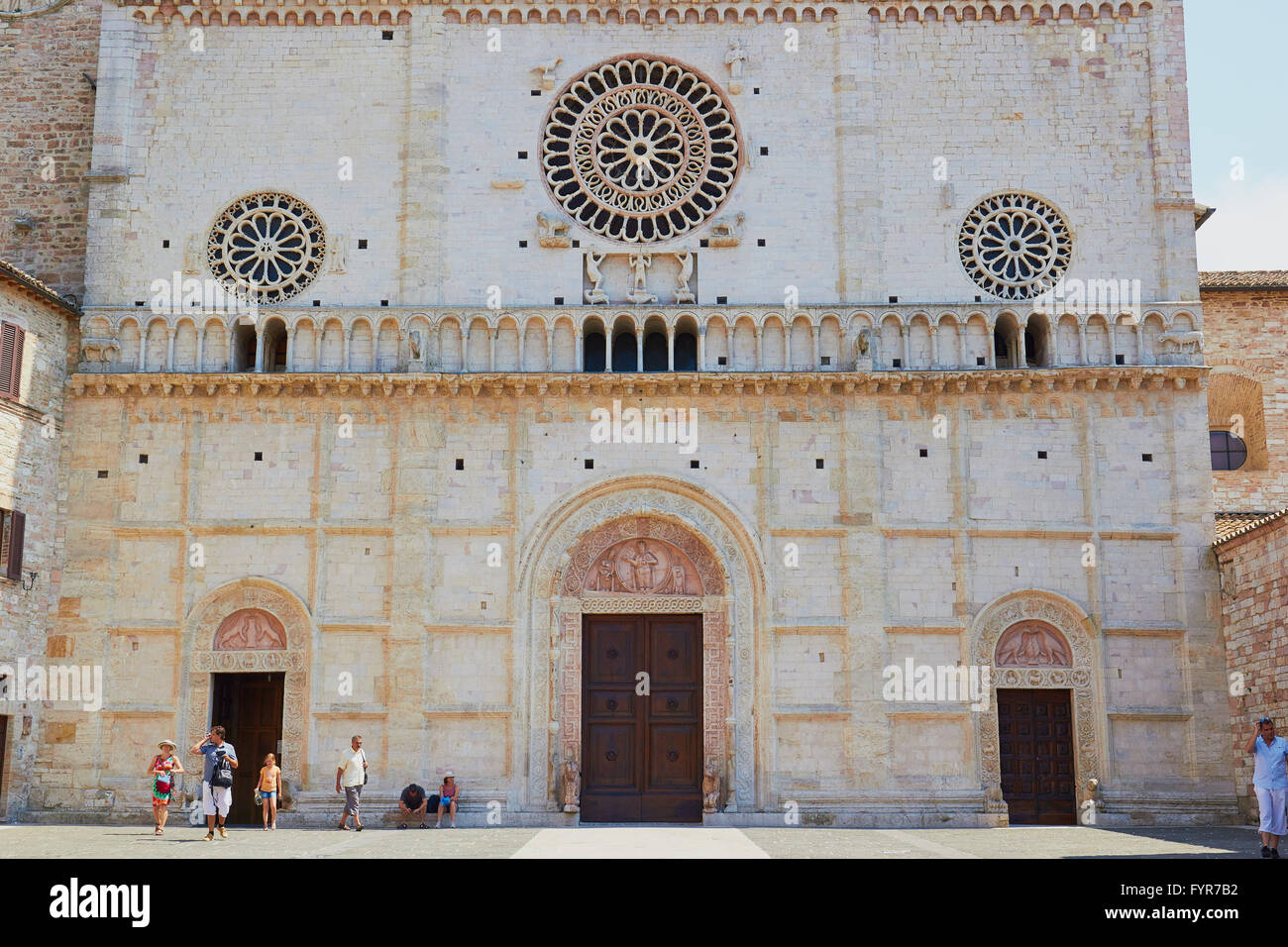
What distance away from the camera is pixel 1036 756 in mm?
21984

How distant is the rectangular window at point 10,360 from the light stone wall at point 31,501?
11 centimetres

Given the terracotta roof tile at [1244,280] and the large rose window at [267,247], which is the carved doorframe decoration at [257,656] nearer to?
the large rose window at [267,247]

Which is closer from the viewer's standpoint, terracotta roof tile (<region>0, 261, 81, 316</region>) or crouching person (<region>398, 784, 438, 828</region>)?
crouching person (<region>398, 784, 438, 828</region>)

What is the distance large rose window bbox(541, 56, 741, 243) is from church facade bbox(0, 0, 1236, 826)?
0.07 metres

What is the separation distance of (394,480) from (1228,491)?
1517 cm

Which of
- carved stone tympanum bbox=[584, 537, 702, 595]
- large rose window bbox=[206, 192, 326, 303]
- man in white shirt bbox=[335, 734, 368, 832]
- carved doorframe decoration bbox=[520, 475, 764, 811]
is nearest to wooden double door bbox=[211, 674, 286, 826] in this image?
man in white shirt bbox=[335, 734, 368, 832]

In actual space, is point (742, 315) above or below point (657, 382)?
above

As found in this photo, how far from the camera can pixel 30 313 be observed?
22.2 m

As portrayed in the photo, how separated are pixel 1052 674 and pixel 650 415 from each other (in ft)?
25.2

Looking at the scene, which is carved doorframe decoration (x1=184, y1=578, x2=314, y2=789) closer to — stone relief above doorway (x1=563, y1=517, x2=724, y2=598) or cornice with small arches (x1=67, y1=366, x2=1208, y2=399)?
cornice with small arches (x1=67, y1=366, x2=1208, y2=399)

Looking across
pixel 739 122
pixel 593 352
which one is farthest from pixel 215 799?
pixel 739 122

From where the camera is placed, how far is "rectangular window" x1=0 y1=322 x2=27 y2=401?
21.5 meters

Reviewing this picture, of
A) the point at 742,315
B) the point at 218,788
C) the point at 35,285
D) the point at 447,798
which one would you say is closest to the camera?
the point at 218,788

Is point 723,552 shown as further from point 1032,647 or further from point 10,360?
point 10,360
